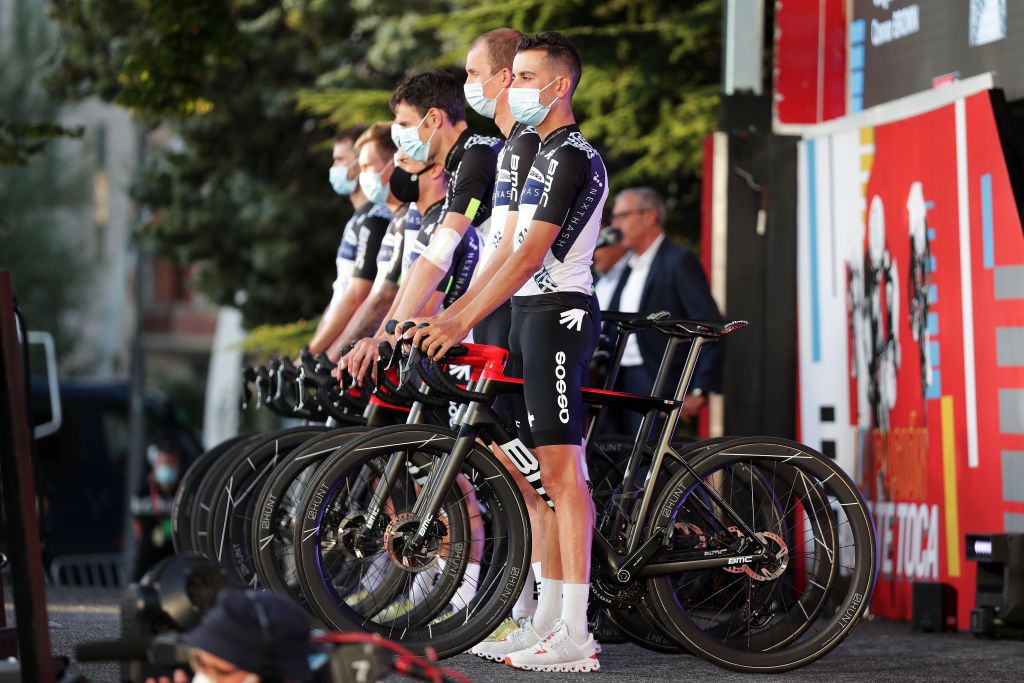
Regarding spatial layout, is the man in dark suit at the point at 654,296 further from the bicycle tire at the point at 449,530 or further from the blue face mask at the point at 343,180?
the bicycle tire at the point at 449,530

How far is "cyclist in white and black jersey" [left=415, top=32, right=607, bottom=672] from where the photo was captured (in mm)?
6066

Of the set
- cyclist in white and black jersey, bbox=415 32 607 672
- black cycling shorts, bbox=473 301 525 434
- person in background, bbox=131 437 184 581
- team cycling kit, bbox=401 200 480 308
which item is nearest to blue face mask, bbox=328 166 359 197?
team cycling kit, bbox=401 200 480 308

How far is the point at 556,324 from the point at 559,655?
3.71 feet

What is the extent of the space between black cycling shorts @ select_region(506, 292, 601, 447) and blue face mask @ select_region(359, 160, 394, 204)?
89.5 inches

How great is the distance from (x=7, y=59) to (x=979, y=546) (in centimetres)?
3246

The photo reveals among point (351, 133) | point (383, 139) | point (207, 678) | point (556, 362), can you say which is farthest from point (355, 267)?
point (207, 678)

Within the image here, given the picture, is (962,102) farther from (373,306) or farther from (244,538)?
(244,538)

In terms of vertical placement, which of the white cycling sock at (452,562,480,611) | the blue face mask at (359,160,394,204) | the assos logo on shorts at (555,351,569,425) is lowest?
the white cycling sock at (452,562,480,611)

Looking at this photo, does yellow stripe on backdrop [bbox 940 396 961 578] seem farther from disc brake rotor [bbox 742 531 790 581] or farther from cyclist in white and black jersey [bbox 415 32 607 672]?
cyclist in white and black jersey [bbox 415 32 607 672]

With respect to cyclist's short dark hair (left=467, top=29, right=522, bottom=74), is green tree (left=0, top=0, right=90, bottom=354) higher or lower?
higher

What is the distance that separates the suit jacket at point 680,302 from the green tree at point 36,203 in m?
27.9

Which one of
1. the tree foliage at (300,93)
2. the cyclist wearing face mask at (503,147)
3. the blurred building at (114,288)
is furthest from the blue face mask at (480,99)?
the blurred building at (114,288)

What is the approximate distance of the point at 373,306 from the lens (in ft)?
26.2

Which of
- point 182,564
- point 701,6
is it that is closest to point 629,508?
point 182,564
